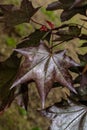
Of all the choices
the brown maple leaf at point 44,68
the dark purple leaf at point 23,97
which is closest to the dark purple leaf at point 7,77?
the dark purple leaf at point 23,97

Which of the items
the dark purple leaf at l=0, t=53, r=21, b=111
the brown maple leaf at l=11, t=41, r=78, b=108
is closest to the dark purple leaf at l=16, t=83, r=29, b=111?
the dark purple leaf at l=0, t=53, r=21, b=111

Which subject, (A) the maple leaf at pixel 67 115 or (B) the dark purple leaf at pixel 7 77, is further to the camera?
(B) the dark purple leaf at pixel 7 77

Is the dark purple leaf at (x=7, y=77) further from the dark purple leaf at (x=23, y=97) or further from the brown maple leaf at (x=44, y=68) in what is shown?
the brown maple leaf at (x=44, y=68)

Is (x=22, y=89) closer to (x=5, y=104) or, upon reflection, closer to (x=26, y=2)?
(x=5, y=104)

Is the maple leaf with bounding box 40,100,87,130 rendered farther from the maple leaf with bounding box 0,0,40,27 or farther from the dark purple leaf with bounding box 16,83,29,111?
the maple leaf with bounding box 0,0,40,27

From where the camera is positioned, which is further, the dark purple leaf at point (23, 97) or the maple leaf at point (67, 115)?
the dark purple leaf at point (23, 97)

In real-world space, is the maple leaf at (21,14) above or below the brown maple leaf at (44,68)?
above

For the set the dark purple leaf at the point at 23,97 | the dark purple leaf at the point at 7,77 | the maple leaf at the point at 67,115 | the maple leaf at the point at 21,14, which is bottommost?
the maple leaf at the point at 67,115
